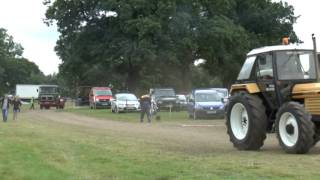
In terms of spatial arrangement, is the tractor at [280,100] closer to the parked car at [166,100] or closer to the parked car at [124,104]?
the parked car at [124,104]

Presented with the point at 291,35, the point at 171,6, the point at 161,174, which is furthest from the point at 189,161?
the point at 291,35

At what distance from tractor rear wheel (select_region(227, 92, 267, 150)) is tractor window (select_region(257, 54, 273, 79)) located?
58 cm

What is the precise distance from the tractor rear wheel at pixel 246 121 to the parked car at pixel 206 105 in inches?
815

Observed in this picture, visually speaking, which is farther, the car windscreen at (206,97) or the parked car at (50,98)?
the parked car at (50,98)

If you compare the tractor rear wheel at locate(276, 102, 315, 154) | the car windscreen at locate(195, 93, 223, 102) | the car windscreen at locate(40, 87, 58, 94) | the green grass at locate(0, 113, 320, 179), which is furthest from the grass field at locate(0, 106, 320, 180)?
the car windscreen at locate(40, 87, 58, 94)

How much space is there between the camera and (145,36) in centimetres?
5862

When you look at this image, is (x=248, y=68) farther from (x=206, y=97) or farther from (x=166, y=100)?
(x=166, y=100)

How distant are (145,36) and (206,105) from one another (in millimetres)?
20765

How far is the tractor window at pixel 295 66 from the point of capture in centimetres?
1642

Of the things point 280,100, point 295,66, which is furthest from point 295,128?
point 295,66

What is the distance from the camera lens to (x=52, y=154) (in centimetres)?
1552

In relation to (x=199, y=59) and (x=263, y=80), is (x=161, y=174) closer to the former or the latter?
(x=263, y=80)

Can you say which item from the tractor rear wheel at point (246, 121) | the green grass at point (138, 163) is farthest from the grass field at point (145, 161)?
the tractor rear wheel at point (246, 121)

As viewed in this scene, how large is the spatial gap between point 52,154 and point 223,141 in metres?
6.76
